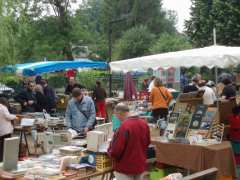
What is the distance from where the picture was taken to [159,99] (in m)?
11.1

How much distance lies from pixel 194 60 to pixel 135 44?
126 feet

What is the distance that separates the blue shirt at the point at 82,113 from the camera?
310 inches

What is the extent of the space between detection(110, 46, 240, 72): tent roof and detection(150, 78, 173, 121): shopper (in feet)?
8.21

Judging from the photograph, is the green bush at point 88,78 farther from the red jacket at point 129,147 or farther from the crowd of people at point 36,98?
the red jacket at point 129,147

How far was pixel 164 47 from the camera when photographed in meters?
38.5

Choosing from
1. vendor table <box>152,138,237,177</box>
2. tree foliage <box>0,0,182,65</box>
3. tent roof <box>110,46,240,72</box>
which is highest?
tree foliage <box>0,0,182,65</box>

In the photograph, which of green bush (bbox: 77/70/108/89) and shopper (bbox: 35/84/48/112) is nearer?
shopper (bbox: 35/84/48/112)

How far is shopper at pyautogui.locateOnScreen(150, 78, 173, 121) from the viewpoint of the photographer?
11055 mm

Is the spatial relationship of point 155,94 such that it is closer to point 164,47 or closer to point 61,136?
point 61,136

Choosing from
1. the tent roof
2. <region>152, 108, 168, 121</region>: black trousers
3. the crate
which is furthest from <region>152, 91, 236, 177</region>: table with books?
<region>152, 108, 168, 121</region>: black trousers

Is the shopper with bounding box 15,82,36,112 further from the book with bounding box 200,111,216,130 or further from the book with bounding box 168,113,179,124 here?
the book with bounding box 200,111,216,130

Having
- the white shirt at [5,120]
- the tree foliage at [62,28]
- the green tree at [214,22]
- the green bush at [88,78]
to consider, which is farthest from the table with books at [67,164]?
the green bush at [88,78]

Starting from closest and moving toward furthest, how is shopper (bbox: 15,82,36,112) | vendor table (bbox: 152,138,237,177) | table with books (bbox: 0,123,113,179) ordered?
table with books (bbox: 0,123,113,179) → vendor table (bbox: 152,138,237,177) → shopper (bbox: 15,82,36,112)

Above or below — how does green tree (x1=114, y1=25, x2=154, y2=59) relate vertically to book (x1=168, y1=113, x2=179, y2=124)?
above
